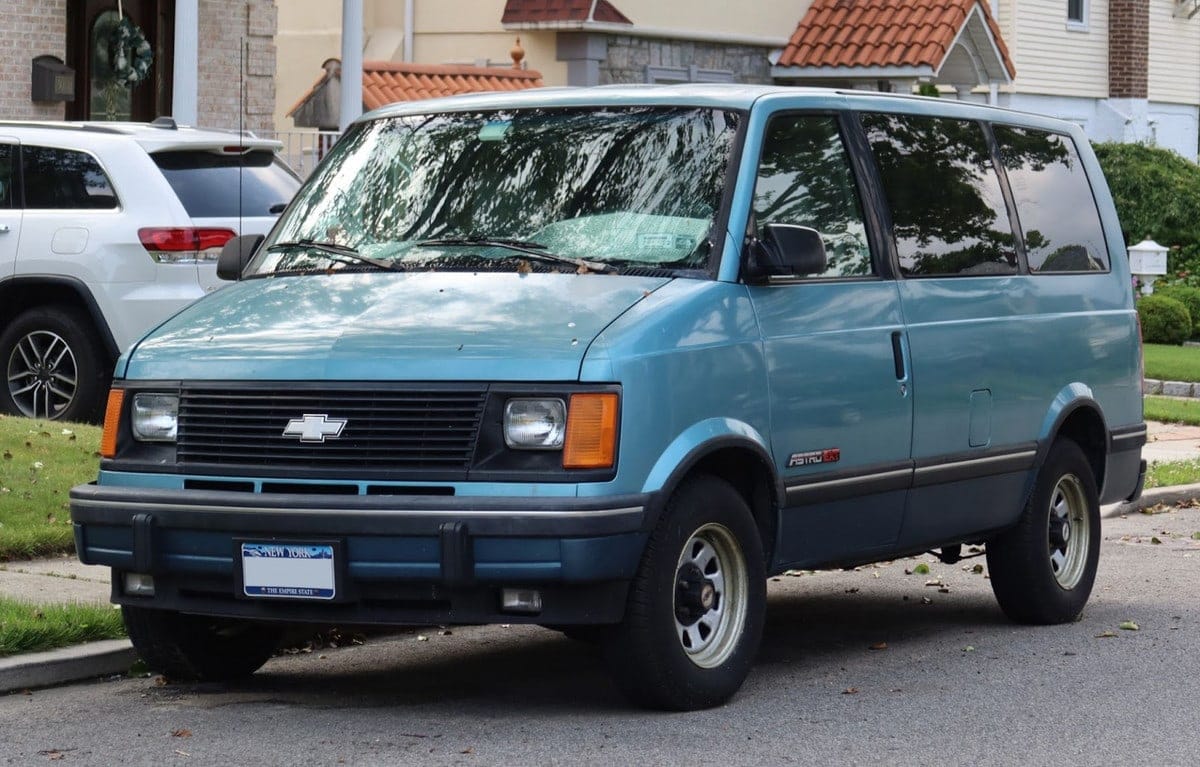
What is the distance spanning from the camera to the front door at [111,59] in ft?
70.6

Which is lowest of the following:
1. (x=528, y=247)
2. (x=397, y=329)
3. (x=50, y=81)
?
(x=397, y=329)

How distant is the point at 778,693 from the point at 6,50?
15253 millimetres

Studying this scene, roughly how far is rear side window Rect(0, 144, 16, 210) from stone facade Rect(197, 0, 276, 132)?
28.2ft

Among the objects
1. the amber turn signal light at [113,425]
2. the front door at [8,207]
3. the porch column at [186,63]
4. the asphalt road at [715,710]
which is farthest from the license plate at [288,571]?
A: the porch column at [186,63]

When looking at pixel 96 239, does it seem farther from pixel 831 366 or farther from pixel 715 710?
pixel 715 710

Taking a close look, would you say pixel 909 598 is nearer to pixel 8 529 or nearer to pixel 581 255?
pixel 581 255

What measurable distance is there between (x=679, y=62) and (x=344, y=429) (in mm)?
21378

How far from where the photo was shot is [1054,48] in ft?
116

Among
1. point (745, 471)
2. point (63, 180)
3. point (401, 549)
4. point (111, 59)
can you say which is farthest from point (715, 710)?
point (111, 59)

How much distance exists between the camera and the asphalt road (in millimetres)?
6344

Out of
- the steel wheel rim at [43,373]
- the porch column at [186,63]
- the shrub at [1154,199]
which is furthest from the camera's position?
the shrub at [1154,199]

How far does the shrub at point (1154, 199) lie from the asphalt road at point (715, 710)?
69.5 feet

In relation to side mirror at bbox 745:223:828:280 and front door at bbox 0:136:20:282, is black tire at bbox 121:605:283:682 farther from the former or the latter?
front door at bbox 0:136:20:282

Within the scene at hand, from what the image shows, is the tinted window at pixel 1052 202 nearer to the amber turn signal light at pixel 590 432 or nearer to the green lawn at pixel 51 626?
the amber turn signal light at pixel 590 432
